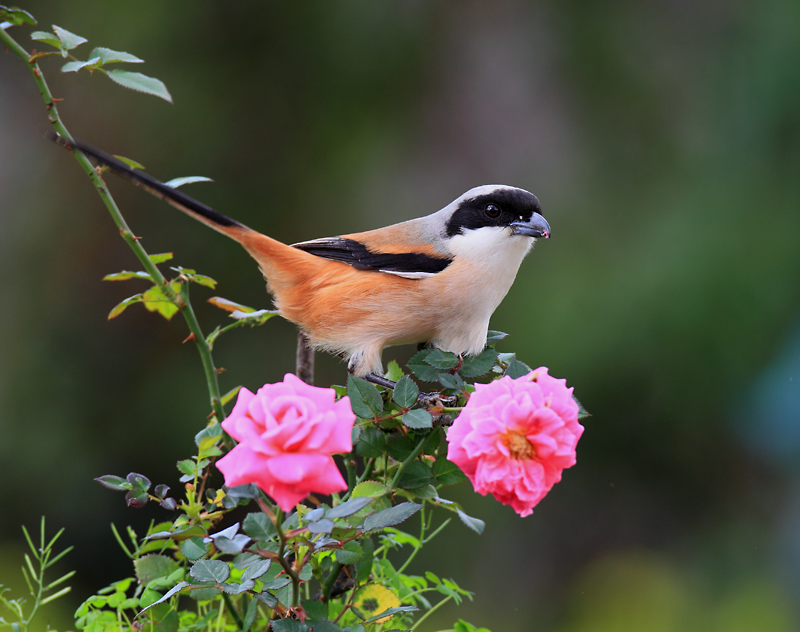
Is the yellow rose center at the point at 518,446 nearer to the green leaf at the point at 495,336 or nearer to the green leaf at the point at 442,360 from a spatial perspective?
the green leaf at the point at 442,360

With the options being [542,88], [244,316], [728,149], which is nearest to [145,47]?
[542,88]

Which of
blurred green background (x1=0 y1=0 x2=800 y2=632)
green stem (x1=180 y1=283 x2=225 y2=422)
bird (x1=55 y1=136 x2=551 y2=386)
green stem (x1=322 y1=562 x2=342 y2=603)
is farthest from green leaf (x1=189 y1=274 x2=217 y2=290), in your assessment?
blurred green background (x1=0 y1=0 x2=800 y2=632)

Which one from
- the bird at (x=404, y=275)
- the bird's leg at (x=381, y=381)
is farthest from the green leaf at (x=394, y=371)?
the bird at (x=404, y=275)

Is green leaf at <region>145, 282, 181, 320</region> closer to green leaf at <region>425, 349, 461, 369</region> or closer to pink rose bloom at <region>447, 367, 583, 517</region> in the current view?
green leaf at <region>425, 349, 461, 369</region>

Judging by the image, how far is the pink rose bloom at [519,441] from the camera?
1.81ft

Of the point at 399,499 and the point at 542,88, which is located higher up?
the point at 542,88

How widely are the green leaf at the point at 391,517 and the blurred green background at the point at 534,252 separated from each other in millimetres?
1528

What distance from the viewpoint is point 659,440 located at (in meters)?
2.29

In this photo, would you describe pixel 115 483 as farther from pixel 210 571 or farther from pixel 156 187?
pixel 156 187

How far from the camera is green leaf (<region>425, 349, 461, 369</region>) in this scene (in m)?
0.73

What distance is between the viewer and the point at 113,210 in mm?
772

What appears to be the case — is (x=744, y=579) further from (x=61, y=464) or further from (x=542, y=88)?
(x=61, y=464)

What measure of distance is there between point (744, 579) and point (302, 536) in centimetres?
200

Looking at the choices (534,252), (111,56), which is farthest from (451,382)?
(534,252)
